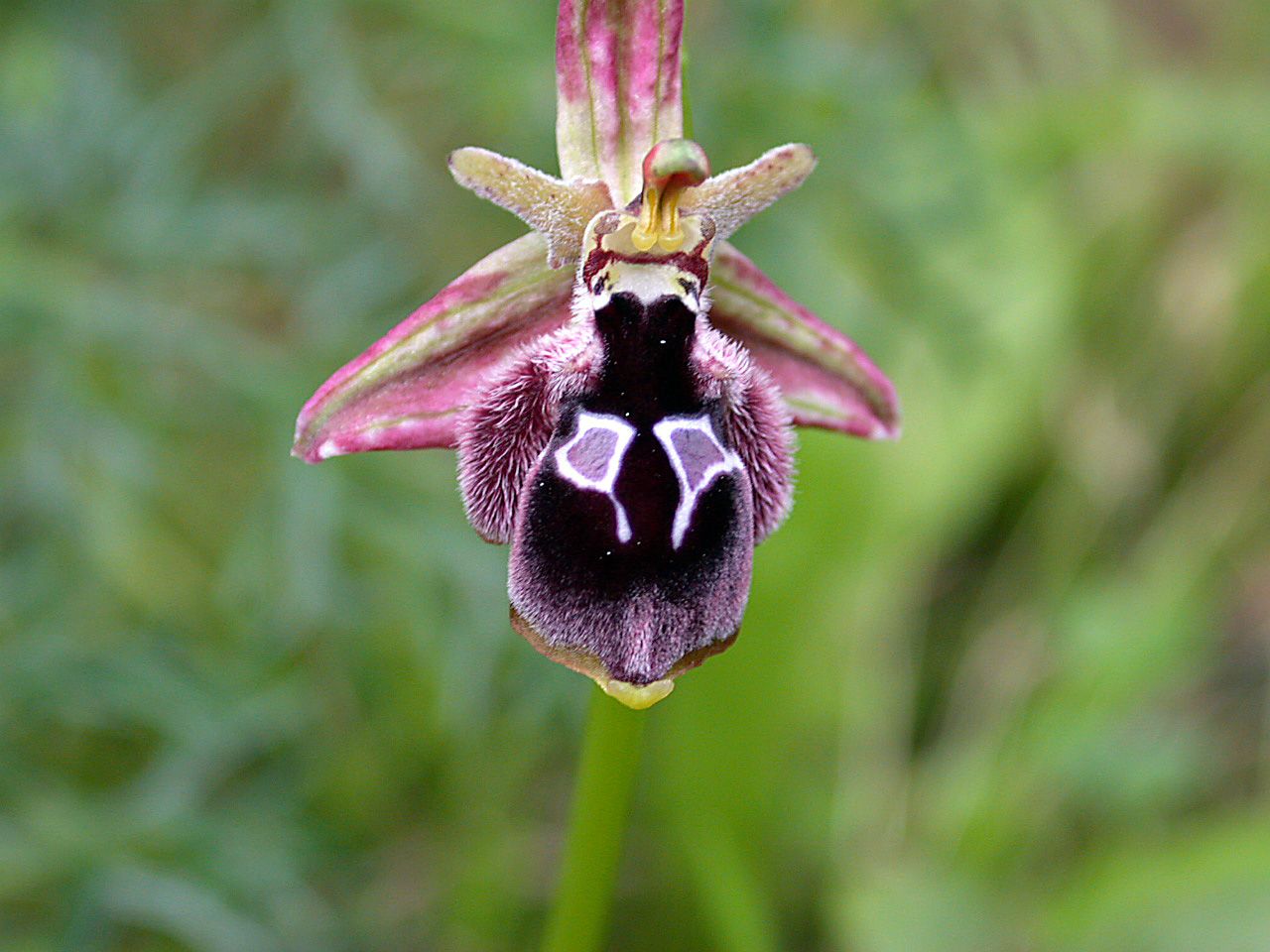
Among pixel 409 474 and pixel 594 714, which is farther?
pixel 409 474

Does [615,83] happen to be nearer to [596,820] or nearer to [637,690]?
[637,690]

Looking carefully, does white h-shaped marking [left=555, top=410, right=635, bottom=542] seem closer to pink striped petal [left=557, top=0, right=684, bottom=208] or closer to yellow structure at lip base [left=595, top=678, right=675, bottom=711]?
yellow structure at lip base [left=595, top=678, right=675, bottom=711]

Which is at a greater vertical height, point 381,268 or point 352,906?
point 381,268

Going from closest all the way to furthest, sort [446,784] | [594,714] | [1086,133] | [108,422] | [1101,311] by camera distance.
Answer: [594,714]
[108,422]
[446,784]
[1086,133]
[1101,311]

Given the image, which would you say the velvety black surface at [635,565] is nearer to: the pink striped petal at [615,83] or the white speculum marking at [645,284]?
the white speculum marking at [645,284]

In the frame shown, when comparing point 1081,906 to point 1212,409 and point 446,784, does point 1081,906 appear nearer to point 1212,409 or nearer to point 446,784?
point 446,784

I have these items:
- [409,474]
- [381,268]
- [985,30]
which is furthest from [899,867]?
[985,30]

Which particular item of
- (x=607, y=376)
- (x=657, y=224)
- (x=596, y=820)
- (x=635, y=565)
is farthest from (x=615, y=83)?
(x=596, y=820)
